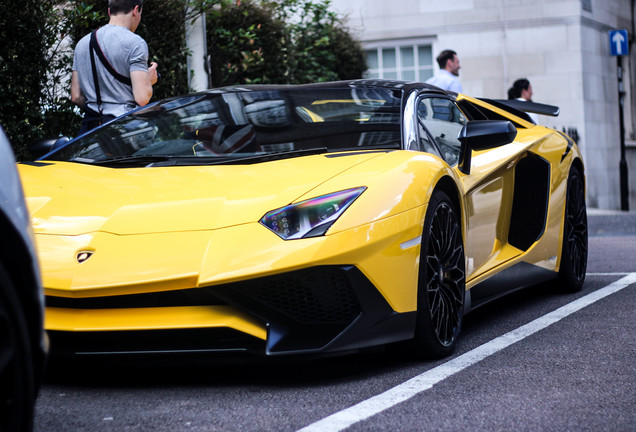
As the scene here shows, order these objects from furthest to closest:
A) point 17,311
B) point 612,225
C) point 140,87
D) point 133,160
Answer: point 612,225, point 140,87, point 133,160, point 17,311

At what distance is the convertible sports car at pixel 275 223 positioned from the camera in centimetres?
360

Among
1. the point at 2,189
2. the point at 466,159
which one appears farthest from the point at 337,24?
the point at 2,189

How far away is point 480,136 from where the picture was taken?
16.2 feet

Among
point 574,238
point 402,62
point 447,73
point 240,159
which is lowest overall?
point 574,238

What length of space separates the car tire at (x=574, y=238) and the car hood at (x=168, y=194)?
2.30m

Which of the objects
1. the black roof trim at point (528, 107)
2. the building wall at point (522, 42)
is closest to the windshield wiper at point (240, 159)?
the black roof trim at point (528, 107)

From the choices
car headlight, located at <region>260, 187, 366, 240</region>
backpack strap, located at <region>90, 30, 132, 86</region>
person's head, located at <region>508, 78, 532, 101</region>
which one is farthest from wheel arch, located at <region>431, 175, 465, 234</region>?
person's head, located at <region>508, 78, 532, 101</region>

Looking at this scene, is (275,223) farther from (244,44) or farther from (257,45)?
(257,45)

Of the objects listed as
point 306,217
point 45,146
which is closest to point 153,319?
point 306,217

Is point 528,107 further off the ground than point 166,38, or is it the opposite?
point 166,38

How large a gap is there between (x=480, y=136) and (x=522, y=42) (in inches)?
548

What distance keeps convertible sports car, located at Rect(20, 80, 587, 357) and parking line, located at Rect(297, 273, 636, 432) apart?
15cm

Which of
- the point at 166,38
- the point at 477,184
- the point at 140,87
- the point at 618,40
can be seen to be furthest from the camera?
the point at 618,40

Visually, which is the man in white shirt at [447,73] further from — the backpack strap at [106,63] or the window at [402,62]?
the window at [402,62]
